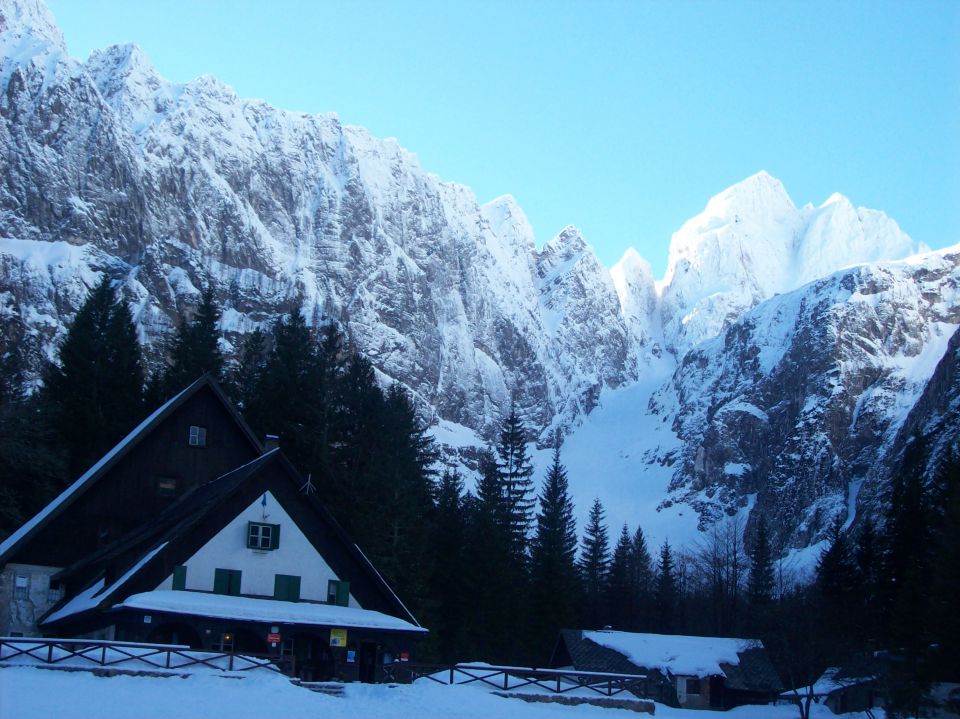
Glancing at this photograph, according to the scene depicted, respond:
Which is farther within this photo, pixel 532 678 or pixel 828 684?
pixel 828 684

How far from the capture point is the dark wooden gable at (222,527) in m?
37.0

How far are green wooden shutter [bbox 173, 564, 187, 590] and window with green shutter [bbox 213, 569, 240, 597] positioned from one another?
1093 millimetres

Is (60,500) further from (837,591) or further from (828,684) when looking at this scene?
(837,591)

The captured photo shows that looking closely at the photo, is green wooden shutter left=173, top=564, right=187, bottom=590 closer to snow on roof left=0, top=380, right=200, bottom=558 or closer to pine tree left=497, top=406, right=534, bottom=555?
snow on roof left=0, top=380, right=200, bottom=558

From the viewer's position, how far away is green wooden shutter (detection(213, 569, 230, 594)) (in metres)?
37.7

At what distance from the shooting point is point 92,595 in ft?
122

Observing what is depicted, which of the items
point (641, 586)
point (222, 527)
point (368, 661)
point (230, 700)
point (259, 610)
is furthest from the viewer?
point (641, 586)

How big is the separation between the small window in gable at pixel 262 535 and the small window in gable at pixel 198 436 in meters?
6.90

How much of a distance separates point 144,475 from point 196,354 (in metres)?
20.6

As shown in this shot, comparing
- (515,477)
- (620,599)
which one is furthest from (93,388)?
(620,599)

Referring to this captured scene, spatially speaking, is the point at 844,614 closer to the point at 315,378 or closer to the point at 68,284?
the point at 315,378

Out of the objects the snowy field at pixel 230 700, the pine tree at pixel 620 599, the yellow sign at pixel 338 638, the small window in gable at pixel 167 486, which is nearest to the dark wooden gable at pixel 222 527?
the small window in gable at pixel 167 486

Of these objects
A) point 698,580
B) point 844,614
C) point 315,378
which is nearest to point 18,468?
point 315,378

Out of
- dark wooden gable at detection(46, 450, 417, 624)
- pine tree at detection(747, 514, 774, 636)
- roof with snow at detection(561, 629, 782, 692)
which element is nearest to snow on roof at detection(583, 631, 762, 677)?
roof with snow at detection(561, 629, 782, 692)
